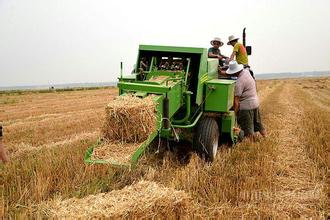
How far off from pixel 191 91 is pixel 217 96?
49cm

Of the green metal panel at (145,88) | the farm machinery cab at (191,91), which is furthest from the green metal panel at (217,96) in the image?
the green metal panel at (145,88)

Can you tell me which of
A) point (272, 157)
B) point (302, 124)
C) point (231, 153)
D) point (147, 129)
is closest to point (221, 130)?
point (231, 153)

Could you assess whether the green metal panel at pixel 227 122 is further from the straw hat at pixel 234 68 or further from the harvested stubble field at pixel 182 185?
the straw hat at pixel 234 68

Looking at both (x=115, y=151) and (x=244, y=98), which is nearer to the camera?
(x=115, y=151)

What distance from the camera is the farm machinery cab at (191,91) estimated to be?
253 inches

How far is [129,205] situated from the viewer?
146 inches

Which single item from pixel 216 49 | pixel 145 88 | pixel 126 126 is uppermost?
pixel 216 49

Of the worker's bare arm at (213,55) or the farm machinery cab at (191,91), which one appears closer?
the farm machinery cab at (191,91)

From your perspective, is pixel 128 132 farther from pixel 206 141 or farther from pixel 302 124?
pixel 302 124

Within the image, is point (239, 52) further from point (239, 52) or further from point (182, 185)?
point (182, 185)

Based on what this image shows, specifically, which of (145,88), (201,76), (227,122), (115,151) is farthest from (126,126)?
(227,122)

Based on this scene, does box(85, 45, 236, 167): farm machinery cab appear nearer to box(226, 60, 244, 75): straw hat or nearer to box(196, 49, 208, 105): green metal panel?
box(196, 49, 208, 105): green metal panel

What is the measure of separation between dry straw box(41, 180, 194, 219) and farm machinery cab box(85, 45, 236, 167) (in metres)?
2.05

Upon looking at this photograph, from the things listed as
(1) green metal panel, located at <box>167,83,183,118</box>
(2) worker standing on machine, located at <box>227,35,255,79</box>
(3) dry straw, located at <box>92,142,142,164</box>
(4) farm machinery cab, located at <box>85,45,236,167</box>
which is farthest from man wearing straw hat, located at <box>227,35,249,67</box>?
(3) dry straw, located at <box>92,142,142,164</box>
